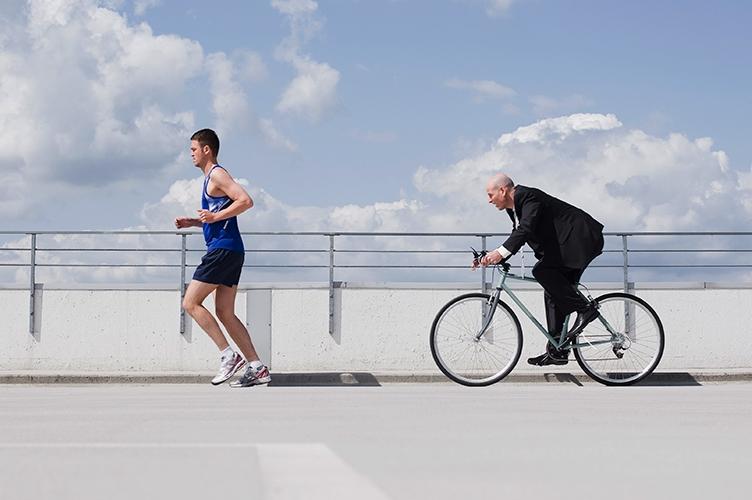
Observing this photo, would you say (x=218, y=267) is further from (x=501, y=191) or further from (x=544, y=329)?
(x=544, y=329)

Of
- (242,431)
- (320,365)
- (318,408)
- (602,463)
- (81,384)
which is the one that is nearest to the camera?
(602,463)

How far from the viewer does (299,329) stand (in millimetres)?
13695

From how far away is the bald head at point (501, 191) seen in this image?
9547mm

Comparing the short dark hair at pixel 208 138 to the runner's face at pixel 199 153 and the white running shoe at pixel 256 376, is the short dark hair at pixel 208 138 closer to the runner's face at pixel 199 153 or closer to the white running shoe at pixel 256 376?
the runner's face at pixel 199 153

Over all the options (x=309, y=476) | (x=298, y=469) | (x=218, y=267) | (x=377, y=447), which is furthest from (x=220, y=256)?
(x=309, y=476)

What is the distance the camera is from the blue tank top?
9.44 m

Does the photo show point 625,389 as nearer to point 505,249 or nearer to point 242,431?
point 505,249

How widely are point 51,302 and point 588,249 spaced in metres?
7.89

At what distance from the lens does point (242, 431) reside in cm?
611

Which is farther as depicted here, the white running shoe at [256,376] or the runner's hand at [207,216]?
the white running shoe at [256,376]

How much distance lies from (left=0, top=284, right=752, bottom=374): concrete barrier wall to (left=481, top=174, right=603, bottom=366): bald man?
4034 mm

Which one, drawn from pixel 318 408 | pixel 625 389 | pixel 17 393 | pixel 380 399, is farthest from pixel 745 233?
pixel 17 393

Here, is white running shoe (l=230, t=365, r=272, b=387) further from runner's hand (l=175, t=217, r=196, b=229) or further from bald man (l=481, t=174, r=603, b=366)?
bald man (l=481, t=174, r=603, b=366)

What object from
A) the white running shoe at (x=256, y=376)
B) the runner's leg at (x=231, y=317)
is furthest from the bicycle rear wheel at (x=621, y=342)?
the runner's leg at (x=231, y=317)
